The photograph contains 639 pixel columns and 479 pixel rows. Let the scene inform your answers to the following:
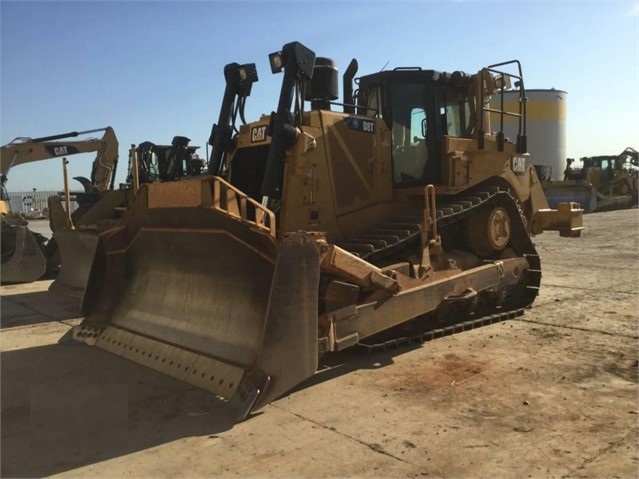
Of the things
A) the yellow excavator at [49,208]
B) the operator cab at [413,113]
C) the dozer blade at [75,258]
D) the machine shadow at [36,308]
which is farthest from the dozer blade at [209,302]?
the yellow excavator at [49,208]

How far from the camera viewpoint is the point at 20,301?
10.2 m

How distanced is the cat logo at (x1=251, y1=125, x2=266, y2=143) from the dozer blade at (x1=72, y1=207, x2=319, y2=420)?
1.39 m

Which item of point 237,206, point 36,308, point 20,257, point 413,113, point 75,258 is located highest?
point 413,113

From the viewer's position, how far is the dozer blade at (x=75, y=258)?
1003cm

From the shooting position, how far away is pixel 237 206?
15.6 feet

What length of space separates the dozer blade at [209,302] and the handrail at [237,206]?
3.6 inches

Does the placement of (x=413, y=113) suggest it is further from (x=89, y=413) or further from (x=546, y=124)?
(x=546, y=124)

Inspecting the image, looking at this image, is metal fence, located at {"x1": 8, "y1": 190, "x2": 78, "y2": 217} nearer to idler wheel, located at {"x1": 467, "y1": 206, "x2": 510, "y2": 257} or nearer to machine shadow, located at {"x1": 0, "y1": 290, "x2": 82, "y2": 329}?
machine shadow, located at {"x1": 0, "y1": 290, "x2": 82, "y2": 329}

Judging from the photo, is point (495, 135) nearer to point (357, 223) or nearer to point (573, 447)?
point (357, 223)

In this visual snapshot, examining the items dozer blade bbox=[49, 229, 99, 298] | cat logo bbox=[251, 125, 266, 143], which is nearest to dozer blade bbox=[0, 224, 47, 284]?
dozer blade bbox=[49, 229, 99, 298]

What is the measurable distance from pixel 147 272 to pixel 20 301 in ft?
16.7

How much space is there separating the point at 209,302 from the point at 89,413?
4.58 ft

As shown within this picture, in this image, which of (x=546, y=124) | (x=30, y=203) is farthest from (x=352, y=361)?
(x=30, y=203)

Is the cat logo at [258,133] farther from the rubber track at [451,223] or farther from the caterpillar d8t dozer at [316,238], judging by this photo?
the rubber track at [451,223]
